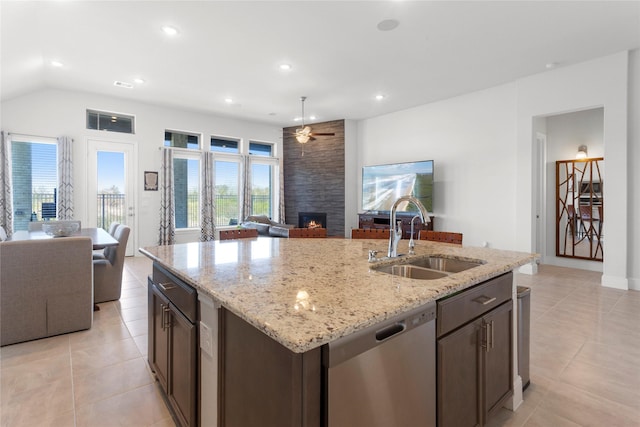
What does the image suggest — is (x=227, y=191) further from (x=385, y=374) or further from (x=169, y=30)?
(x=385, y=374)

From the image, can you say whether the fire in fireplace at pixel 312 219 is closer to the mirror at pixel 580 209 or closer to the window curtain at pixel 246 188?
the window curtain at pixel 246 188

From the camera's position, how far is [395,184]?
673 cm

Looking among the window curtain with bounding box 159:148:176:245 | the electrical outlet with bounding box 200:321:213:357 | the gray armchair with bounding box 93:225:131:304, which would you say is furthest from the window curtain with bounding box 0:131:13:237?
the electrical outlet with bounding box 200:321:213:357

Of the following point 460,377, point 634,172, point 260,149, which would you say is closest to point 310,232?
point 460,377

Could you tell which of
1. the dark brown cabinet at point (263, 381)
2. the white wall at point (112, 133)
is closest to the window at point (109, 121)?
the white wall at point (112, 133)

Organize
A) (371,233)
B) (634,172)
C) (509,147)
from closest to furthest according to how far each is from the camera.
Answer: (371,233) → (634,172) → (509,147)

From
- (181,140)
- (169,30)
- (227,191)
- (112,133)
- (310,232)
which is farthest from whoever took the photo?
(227,191)

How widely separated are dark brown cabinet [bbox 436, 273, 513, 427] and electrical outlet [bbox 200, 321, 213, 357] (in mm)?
915

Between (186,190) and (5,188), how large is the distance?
119 inches

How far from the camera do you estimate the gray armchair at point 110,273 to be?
3.56 meters

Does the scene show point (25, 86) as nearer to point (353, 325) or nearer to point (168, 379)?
point (168, 379)

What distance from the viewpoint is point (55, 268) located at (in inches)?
106

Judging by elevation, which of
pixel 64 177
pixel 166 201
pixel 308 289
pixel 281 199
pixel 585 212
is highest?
pixel 64 177

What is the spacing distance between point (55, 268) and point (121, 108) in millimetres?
4812
